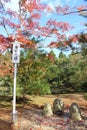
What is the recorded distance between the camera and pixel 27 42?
1384 cm

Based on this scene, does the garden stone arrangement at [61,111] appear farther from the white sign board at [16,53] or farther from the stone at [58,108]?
the white sign board at [16,53]

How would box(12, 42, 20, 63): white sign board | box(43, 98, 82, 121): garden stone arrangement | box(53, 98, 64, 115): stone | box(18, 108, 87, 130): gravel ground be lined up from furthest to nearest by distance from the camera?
box(53, 98, 64, 115): stone < box(43, 98, 82, 121): garden stone arrangement < box(18, 108, 87, 130): gravel ground < box(12, 42, 20, 63): white sign board

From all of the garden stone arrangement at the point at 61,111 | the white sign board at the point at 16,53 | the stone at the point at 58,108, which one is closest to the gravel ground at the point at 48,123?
the garden stone arrangement at the point at 61,111

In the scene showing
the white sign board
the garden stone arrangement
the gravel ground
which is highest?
the white sign board

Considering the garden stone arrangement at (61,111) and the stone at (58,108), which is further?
the stone at (58,108)

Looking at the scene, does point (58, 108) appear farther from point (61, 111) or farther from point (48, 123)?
point (48, 123)

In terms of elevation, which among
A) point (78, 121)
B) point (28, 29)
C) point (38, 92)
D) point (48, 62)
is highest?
point (28, 29)

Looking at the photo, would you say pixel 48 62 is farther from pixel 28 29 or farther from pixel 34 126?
pixel 34 126

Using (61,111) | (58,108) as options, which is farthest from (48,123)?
(58,108)

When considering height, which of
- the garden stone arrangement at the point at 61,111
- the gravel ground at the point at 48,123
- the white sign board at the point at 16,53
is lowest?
the gravel ground at the point at 48,123

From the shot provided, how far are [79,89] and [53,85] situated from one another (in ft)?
9.06

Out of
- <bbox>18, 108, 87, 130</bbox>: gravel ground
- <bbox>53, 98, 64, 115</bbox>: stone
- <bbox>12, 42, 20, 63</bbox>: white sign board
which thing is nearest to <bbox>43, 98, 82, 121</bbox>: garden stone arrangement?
<bbox>53, 98, 64, 115</bbox>: stone

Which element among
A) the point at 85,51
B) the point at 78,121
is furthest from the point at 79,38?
the point at 78,121

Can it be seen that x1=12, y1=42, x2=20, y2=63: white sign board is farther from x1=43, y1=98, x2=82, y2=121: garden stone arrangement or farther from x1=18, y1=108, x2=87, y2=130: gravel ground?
x1=43, y1=98, x2=82, y2=121: garden stone arrangement
